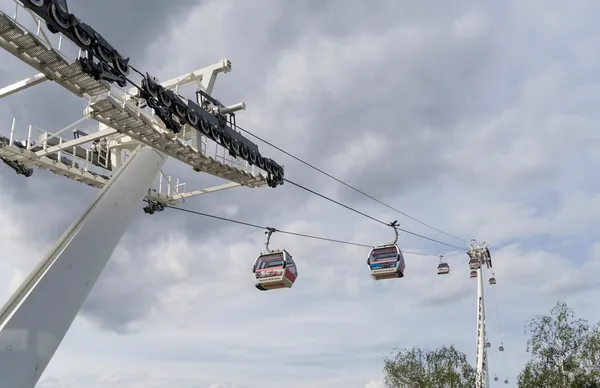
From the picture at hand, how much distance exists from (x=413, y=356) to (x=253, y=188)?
106 ft

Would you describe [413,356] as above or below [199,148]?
below

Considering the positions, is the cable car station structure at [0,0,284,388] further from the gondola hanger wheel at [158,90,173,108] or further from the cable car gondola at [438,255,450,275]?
the cable car gondola at [438,255,450,275]

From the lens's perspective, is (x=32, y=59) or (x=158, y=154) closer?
(x=32, y=59)

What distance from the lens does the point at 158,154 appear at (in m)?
14.8

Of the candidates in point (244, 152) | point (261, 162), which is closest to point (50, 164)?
point (244, 152)

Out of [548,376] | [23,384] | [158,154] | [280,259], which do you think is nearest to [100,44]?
[158,154]

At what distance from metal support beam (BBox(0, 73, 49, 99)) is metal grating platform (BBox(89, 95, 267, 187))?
129cm

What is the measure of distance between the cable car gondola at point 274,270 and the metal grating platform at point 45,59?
9.43 m

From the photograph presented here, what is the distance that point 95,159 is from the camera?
1988 centimetres

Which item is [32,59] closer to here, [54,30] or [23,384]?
[54,30]

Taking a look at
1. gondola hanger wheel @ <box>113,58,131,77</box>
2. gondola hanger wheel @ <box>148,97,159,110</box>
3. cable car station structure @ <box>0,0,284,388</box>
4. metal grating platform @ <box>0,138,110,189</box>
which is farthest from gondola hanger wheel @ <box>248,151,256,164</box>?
metal grating platform @ <box>0,138,110,189</box>

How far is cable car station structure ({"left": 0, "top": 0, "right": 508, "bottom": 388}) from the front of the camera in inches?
386

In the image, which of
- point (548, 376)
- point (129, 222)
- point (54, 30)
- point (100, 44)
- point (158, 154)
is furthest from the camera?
point (548, 376)

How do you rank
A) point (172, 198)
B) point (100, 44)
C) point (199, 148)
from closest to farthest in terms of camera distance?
point (100, 44) < point (199, 148) < point (172, 198)
